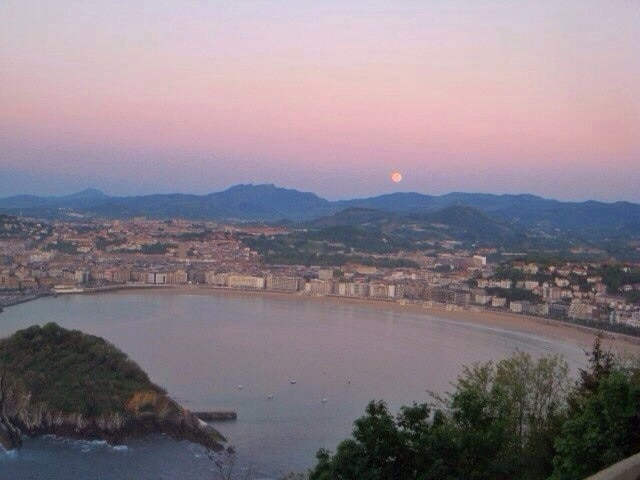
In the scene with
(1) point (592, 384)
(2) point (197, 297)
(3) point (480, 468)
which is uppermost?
(1) point (592, 384)

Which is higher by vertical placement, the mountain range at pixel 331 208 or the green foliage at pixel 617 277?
the mountain range at pixel 331 208

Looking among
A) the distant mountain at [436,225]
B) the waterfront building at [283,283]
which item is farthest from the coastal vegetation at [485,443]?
the distant mountain at [436,225]

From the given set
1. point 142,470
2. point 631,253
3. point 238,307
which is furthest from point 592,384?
point 631,253

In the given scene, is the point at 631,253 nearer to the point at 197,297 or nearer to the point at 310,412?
the point at 197,297

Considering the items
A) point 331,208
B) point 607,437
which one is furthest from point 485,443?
point 331,208

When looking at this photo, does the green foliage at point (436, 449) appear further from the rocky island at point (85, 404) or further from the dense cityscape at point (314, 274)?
the dense cityscape at point (314, 274)

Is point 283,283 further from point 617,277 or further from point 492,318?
point 617,277
